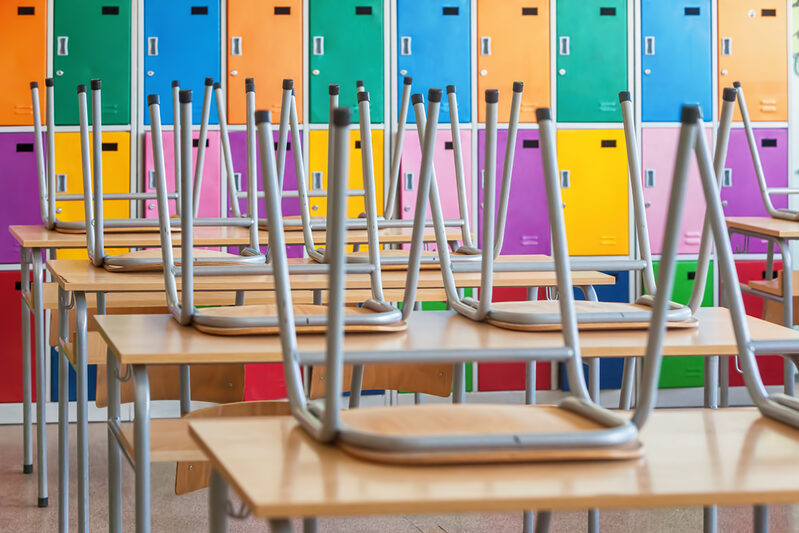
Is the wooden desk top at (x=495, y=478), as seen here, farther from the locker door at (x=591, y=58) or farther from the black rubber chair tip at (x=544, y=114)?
the locker door at (x=591, y=58)

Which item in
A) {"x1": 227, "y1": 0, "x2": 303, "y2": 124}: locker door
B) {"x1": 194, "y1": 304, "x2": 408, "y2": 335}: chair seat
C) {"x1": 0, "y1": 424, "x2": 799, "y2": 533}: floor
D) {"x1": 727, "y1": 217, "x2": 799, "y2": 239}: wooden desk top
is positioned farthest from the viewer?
{"x1": 227, "y1": 0, "x2": 303, "y2": 124}: locker door

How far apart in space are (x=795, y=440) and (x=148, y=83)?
3631mm

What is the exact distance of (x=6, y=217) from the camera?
4.21 meters

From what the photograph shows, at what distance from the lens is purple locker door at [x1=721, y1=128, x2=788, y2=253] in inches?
180

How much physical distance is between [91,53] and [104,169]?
46 cm

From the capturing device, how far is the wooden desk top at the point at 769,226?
3615 mm

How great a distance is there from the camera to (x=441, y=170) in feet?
14.4

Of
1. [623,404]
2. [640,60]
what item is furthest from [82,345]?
[640,60]

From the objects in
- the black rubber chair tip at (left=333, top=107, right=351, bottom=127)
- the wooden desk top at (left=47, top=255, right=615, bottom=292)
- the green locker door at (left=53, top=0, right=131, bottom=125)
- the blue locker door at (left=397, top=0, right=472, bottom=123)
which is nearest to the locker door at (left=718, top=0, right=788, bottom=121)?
the blue locker door at (left=397, top=0, right=472, bottom=123)

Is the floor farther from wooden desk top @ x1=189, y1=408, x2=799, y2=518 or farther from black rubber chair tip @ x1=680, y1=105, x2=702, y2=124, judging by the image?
black rubber chair tip @ x1=680, y1=105, x2=702, y2=124

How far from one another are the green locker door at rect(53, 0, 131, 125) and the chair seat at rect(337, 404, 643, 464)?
3.47 meters

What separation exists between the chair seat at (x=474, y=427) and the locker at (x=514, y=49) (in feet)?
11.3

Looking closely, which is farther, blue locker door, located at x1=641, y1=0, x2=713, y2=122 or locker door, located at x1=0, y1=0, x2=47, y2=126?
blue locker door, located at x1=641, y1=0, x2=713, y2=122

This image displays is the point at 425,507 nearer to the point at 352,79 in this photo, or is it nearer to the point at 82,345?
the point at 82,345
